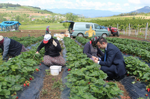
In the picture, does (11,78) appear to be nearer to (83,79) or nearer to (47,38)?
(83,79)

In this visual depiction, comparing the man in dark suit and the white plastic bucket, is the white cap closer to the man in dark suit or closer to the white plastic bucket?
the white plastic bucket

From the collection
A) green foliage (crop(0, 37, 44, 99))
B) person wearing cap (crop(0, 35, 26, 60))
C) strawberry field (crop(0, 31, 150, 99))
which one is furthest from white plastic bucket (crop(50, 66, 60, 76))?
person wearing cap (crop(0, 35, 26, 60))

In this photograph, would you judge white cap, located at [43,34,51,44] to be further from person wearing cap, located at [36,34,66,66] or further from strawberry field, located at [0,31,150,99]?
strawberry field, located at [0,31,150,99]

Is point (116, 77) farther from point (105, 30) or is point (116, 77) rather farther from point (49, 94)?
point (105, 30)

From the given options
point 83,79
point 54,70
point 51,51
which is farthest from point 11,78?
point 51,51

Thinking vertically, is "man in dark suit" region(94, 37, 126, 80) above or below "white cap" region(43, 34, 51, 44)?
below

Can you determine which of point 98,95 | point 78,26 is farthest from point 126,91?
point 78,26

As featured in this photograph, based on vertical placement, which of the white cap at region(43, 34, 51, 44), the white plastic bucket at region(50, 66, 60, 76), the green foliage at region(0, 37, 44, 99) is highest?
the white cap at region(43, 34, 51, 44)

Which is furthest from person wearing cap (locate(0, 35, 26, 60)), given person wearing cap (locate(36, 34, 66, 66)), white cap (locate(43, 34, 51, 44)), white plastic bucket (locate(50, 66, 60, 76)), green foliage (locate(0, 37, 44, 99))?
white plastic bucket (locate(50, 66, 60, 76))

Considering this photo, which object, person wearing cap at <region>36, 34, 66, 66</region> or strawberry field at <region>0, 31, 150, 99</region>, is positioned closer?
strawberry field at <region>0, 31, 150, 99</region>

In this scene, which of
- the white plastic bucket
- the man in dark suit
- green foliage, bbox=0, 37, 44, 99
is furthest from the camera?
the white plastic bucket

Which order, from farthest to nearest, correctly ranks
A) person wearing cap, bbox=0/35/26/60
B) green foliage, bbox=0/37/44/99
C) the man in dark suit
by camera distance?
person wearing cap, bbox=0/35/26/60 < the man in dark suit < green foliage, bbox=0/37/44/99

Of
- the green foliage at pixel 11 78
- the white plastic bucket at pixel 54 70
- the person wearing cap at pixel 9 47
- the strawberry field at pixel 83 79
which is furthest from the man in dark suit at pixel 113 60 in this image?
the person wearing cap at pixel 9 47

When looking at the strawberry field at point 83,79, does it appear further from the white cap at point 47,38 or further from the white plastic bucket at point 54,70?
the white cap at point 47,38
